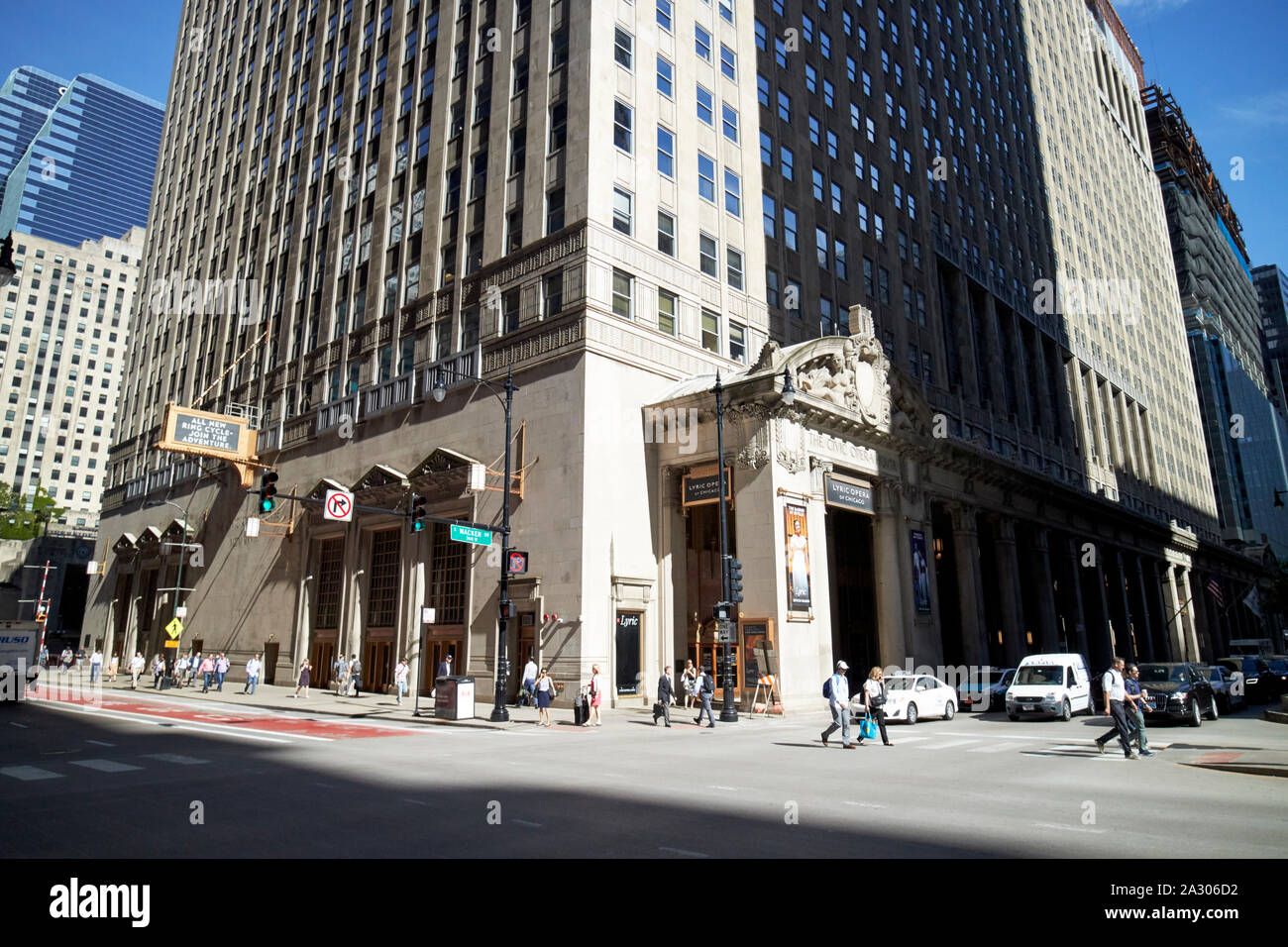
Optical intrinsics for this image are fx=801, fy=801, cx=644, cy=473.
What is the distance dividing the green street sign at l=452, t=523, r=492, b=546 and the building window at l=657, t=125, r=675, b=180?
19253 millimetres

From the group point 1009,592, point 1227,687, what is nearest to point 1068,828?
point 1227,687

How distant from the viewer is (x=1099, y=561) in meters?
59.7

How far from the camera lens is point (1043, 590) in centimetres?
5050

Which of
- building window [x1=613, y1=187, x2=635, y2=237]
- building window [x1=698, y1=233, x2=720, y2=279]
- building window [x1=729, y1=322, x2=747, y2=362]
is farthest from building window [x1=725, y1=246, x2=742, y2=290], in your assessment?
building window [x1=613, y1=187, x2=635, y2=237]

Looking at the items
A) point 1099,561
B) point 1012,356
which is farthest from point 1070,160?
point 1099,561

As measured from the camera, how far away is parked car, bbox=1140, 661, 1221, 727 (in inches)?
880

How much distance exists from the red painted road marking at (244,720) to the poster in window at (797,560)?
14.2 metres

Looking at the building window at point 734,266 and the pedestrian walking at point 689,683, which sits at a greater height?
the building window at point 734,266

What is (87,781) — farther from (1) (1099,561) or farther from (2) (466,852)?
(1) (1099,561)

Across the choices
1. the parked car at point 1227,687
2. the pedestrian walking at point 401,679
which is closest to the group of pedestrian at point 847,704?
the parked car at point 1227,687

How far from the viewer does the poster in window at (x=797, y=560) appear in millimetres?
29188

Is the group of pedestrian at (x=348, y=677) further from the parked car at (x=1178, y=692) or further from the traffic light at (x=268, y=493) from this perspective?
the parked car at (x=1178, y=692)

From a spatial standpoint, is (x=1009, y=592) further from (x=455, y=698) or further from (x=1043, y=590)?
(x=455, y=698)

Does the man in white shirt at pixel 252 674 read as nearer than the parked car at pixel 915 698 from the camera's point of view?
No
